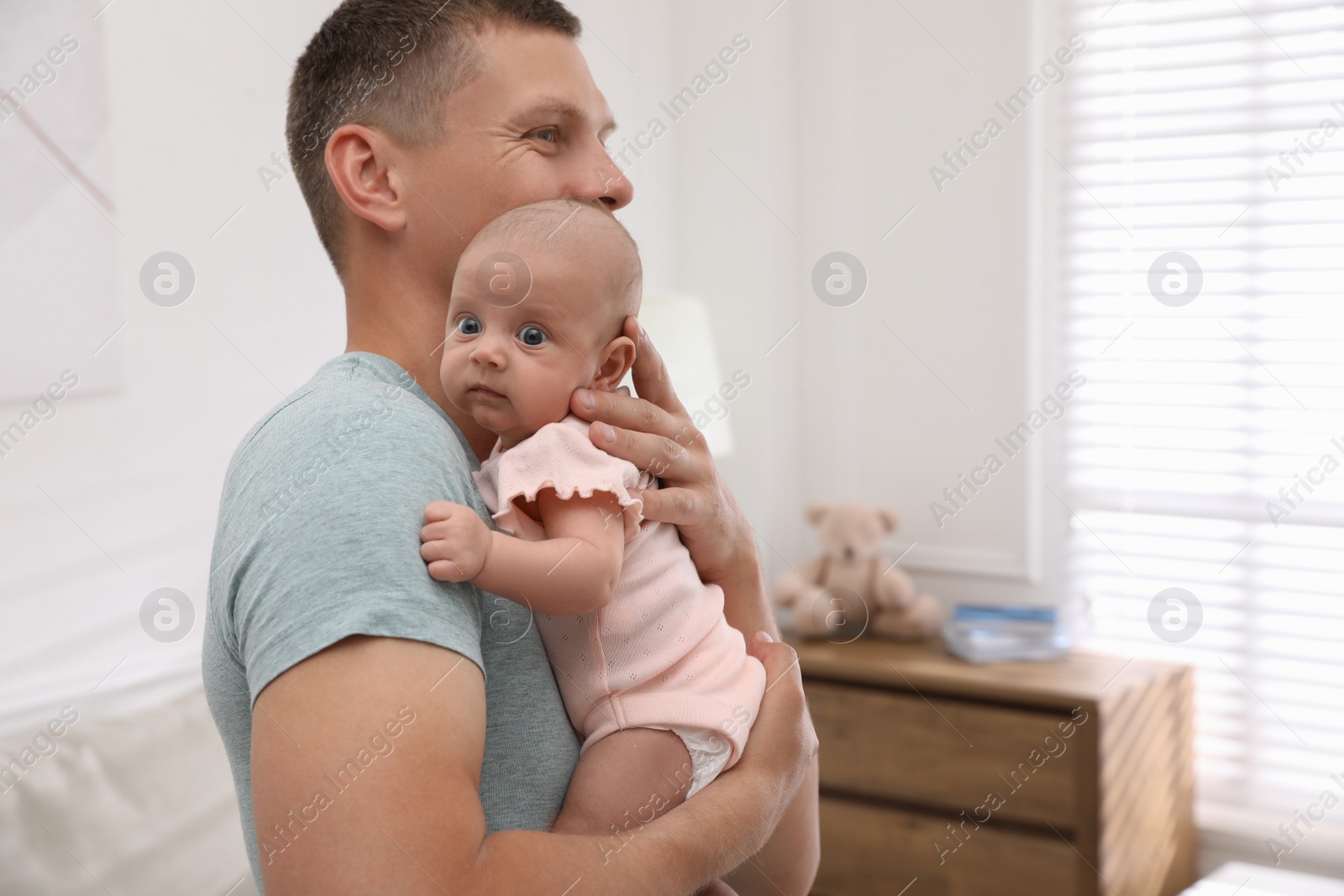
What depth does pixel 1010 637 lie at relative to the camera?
2.73 m

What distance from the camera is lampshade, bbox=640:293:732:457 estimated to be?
2576 millimetres

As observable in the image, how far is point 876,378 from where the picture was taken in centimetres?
319

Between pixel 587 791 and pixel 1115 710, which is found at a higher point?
pixel 587 791

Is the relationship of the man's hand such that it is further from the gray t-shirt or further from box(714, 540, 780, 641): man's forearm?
the gray t-shirt

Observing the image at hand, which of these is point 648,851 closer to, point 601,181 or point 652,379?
point 652,379

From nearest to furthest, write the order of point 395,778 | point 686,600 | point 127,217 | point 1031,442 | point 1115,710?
point 395,778 < point 686,600 < point 127,217 < point 1115,710 < point 1031,442

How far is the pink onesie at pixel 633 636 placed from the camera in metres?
0.88

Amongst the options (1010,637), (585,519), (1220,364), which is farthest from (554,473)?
(1220,364)

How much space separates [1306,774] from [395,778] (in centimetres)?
277

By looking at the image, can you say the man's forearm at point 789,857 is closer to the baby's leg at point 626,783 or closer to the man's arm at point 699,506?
the man's arm at point 699,506

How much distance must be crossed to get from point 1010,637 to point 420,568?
2327 millimetres

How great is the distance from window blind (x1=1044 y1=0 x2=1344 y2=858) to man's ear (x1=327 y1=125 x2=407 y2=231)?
238cm

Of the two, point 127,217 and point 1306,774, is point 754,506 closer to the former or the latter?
point 1306,774

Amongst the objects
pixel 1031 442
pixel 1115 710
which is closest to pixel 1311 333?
pixel 1031 442
